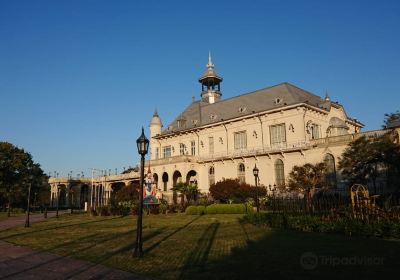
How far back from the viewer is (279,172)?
138 feet

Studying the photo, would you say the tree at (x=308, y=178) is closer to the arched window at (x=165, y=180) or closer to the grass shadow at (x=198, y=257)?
the grass shadow at (x=198, y=257)

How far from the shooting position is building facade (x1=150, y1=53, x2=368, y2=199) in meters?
40.0

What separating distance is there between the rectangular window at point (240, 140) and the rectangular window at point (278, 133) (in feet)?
14.1

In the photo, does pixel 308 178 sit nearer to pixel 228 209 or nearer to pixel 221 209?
pixel 228 209

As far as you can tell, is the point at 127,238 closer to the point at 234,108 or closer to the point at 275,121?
the point at 275,121

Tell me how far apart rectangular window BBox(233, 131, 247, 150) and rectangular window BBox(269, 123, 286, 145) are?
14.1ft

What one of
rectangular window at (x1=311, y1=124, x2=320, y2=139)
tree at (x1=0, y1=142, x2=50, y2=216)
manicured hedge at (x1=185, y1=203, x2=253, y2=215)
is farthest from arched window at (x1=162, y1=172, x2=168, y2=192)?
rectangular window at (x1=311, y1=124, x2=320, y2=139)

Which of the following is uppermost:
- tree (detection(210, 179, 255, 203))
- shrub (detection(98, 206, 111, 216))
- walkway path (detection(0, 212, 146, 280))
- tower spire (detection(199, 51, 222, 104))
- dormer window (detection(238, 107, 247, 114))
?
tower spire (detection(199, 51, 222, 104))

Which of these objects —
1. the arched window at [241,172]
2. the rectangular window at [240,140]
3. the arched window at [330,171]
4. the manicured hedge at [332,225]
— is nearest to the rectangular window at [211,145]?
the rectangular window at [240,140]

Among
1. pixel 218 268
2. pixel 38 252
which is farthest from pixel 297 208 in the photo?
pixel 38 252

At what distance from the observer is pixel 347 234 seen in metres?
14.4

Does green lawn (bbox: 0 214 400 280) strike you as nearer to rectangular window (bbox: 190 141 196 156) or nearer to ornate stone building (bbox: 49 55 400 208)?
ornate stone building (bbox: 49 55 400 208)

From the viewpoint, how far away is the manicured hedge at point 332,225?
1324 cm

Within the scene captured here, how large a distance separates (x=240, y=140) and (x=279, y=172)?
7668 millimetres
